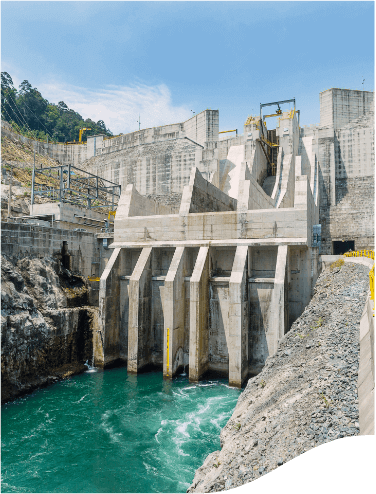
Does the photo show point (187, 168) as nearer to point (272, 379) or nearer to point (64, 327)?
point (64, 327)

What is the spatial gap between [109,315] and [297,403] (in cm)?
1321

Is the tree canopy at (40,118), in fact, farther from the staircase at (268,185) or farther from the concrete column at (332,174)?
the concrete column at (332,174)

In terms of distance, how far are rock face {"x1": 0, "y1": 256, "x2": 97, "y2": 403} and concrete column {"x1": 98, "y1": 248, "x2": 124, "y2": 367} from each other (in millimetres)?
634

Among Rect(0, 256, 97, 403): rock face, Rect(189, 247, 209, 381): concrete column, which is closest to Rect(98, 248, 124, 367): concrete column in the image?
Rect(0, 256, 97, 403): rock face

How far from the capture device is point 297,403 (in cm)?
721

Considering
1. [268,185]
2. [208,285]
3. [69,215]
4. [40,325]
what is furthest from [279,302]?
[268,185]

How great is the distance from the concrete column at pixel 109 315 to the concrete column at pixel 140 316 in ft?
5.12

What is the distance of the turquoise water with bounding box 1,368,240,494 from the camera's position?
905 cm

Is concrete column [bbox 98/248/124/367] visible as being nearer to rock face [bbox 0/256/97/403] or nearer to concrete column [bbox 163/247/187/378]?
rock face [bbox 0/256/97/403]

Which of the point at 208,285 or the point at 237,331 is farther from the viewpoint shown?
the point at 208,285

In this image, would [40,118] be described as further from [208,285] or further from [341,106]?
[208,285]

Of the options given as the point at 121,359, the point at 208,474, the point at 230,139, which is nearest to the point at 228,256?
the point at 121,359

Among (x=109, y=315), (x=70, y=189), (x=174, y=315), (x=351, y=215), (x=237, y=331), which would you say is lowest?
(x=237, y=331)

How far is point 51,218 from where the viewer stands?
23.4 m
